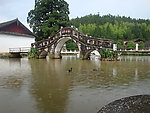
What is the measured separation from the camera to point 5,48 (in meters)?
31.9

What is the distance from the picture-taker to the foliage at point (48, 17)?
32188 millimetres

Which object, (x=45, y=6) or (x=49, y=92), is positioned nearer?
(x=49, y=92)

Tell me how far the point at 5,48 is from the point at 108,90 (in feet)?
96.4

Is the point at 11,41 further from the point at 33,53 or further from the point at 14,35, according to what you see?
the point at 33,53

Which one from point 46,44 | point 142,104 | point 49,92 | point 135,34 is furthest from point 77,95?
point 135,34

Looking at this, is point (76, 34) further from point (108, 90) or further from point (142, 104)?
point (142, 104)

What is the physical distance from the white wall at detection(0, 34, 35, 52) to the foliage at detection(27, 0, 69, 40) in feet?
9.67

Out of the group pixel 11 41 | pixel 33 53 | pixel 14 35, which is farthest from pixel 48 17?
pixel 33 53

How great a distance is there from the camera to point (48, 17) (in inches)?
1328

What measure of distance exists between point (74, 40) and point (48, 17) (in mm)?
12704

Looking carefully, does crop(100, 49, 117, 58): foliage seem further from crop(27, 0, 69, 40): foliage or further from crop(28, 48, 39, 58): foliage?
crop(27, 0, 69, 40): foliage

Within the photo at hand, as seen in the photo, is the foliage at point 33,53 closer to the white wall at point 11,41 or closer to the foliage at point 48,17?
the foliage at point 48,17

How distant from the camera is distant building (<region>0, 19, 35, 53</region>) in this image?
31.3 m

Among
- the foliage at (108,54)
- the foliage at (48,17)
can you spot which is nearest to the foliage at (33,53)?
the foliage at (48,17)
